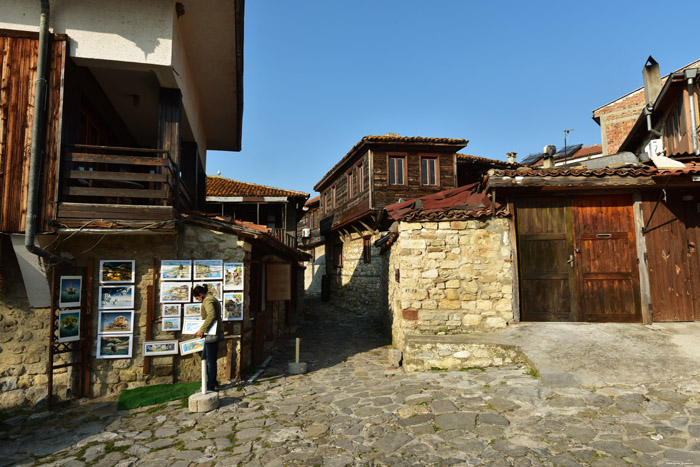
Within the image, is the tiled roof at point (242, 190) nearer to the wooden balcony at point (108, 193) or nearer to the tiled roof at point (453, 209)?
the tiled roof at point (453, 209)

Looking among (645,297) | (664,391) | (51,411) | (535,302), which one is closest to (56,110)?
(51,411)

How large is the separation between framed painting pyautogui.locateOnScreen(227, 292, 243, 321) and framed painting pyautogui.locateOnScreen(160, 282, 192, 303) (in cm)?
62

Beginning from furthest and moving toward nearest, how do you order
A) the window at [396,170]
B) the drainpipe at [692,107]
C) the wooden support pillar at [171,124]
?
the window at [396,170] < the drainpipe at [692,107] < the wooden support pillar at [171,124]

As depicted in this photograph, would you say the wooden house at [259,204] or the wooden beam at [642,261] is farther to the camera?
the wooden house at [259,204]

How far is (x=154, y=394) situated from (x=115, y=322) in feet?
4.36

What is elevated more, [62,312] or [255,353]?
[62,312]

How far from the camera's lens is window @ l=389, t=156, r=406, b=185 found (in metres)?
16.0

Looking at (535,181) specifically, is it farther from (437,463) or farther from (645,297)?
(437,463)

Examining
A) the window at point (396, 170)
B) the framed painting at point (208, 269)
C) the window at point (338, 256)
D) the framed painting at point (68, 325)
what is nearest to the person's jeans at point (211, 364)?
the framed painting at point (208, 269)

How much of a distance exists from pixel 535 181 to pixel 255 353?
6.40 m

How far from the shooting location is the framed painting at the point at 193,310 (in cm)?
653

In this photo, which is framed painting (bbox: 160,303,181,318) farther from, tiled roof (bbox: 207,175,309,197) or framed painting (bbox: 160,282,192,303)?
tiled roof (bbox: 207,175,309,197)

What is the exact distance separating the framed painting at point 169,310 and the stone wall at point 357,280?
906 centimetres

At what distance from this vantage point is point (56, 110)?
6043 millimetres
